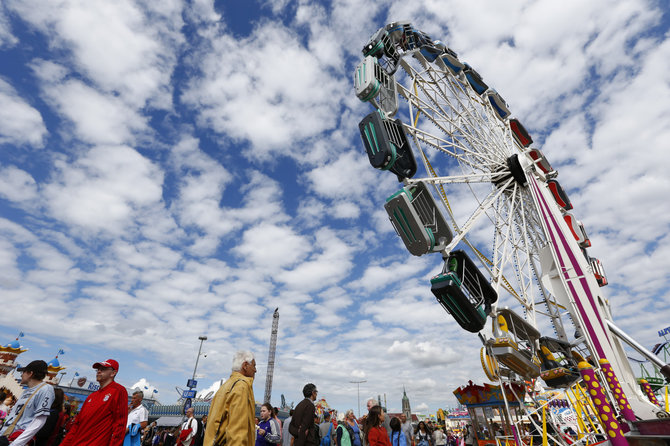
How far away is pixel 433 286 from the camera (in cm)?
1023

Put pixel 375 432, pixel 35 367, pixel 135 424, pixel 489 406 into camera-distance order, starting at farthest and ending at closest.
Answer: pixel 489 406, pixel 135 424, pixel 375 432, pixel 35 367

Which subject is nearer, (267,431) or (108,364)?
(108,364)

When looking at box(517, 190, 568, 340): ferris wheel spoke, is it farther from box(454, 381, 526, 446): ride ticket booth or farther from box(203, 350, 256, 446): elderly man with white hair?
box(203, 350, 256, 446): elderly man with white hair

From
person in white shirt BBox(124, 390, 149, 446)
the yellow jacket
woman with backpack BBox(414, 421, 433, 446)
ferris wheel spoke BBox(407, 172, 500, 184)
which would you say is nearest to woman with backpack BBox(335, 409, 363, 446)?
woman with backpack BBox(414, 421, 433, 446)

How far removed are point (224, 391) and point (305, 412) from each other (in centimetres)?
269

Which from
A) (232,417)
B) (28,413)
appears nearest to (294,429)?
(232,417)

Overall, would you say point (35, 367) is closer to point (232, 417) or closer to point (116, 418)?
point (116, 418)

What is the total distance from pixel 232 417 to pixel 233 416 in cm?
1

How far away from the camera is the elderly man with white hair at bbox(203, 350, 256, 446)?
304cm

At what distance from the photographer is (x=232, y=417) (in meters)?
3.08

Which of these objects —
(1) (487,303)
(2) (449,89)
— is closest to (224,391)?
(1) (487,303)

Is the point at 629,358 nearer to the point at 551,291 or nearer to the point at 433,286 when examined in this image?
the point at 551,291

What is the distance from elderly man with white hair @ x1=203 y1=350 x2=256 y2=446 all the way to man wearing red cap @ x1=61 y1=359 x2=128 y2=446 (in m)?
1.22

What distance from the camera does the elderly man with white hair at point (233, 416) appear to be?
9.99ft
